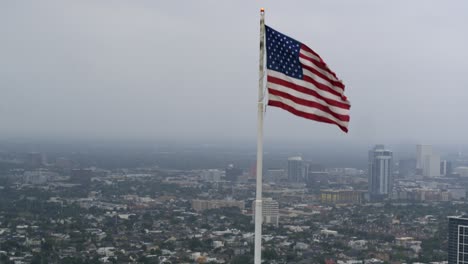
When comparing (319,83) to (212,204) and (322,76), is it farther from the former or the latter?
(212,204)

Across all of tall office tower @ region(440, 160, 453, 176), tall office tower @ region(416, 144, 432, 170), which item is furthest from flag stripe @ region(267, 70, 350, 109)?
tall office tower @ region(440, 160, 453, 176)

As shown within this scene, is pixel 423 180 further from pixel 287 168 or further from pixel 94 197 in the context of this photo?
pixel 94 197

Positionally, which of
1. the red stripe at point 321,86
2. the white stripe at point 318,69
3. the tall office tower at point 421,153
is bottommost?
the tall office tower at point 421,153

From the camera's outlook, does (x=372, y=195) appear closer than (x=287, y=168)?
Yes

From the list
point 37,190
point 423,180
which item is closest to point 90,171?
point 37,190

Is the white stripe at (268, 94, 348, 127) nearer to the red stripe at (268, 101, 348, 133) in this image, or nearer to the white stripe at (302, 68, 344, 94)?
the red stripe at (268, 101, 348, 133)

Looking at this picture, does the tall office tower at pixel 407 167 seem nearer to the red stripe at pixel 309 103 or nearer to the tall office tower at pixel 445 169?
the tall office tower at pixel 445 169

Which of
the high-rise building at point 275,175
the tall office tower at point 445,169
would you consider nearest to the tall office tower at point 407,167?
the tall office tower at point 445,169
